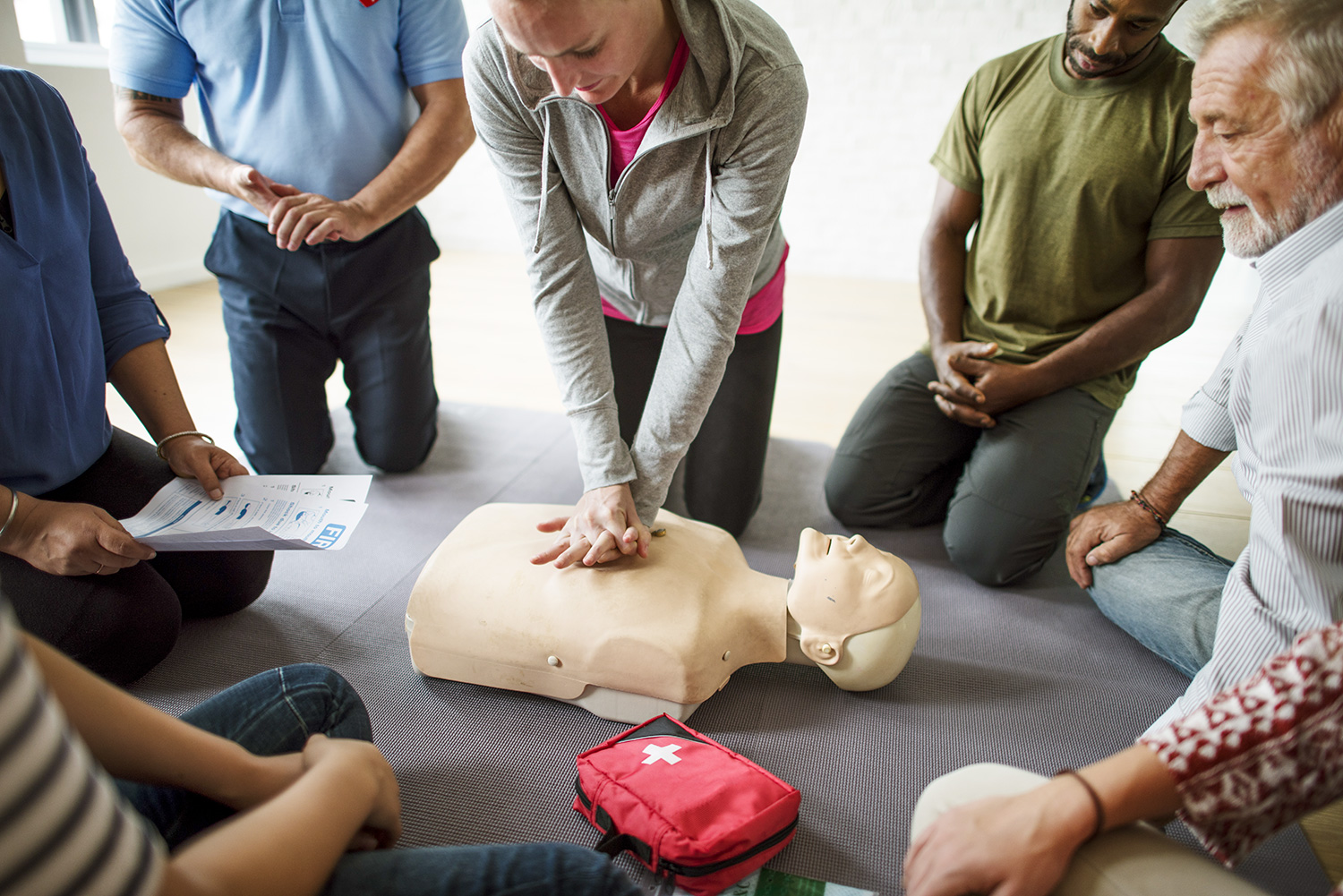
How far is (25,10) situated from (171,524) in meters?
3.22

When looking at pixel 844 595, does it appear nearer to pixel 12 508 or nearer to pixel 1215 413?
pixel 1215 413

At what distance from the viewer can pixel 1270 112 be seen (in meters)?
1.01

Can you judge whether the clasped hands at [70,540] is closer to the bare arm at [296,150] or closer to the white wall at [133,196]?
the bare arm at [296,150]

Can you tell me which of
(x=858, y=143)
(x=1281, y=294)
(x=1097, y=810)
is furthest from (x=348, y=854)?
(x=858, y=143)

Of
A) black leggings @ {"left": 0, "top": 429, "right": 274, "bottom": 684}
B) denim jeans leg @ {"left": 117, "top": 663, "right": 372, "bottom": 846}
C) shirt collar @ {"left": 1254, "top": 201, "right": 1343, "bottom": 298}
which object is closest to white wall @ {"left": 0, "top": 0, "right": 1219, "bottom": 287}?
black leggings @ {"left": 0, "top": 429, "right": 274, "bottom": 684}

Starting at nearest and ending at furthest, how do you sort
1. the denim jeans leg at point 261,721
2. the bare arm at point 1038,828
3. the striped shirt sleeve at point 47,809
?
the striped shirt sleeve at point 47,809 → the bare arm at point 1038,828 → the denim jeans leg at point 261,721

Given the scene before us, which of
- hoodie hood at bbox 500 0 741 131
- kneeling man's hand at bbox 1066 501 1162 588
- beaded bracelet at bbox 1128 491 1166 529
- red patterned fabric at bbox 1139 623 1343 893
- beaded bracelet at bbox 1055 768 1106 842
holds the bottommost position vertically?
kneeling man's hand at bbox 1066 501 1162 588

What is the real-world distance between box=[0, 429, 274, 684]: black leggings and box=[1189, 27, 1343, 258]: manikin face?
1.68 m

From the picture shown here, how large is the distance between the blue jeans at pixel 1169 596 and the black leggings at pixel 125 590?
1.61 m

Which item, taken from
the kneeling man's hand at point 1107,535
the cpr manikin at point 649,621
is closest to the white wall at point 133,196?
the cpr manikin at point 649,621

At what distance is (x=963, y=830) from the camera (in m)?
0.73

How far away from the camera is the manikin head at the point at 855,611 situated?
4.18 ft

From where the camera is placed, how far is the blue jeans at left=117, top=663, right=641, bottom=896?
71cm

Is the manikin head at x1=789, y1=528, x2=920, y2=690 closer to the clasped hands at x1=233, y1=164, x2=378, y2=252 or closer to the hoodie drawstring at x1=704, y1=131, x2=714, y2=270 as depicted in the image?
the hoodie drawstring at x1=704, y1=131, x2=714, y2=270
